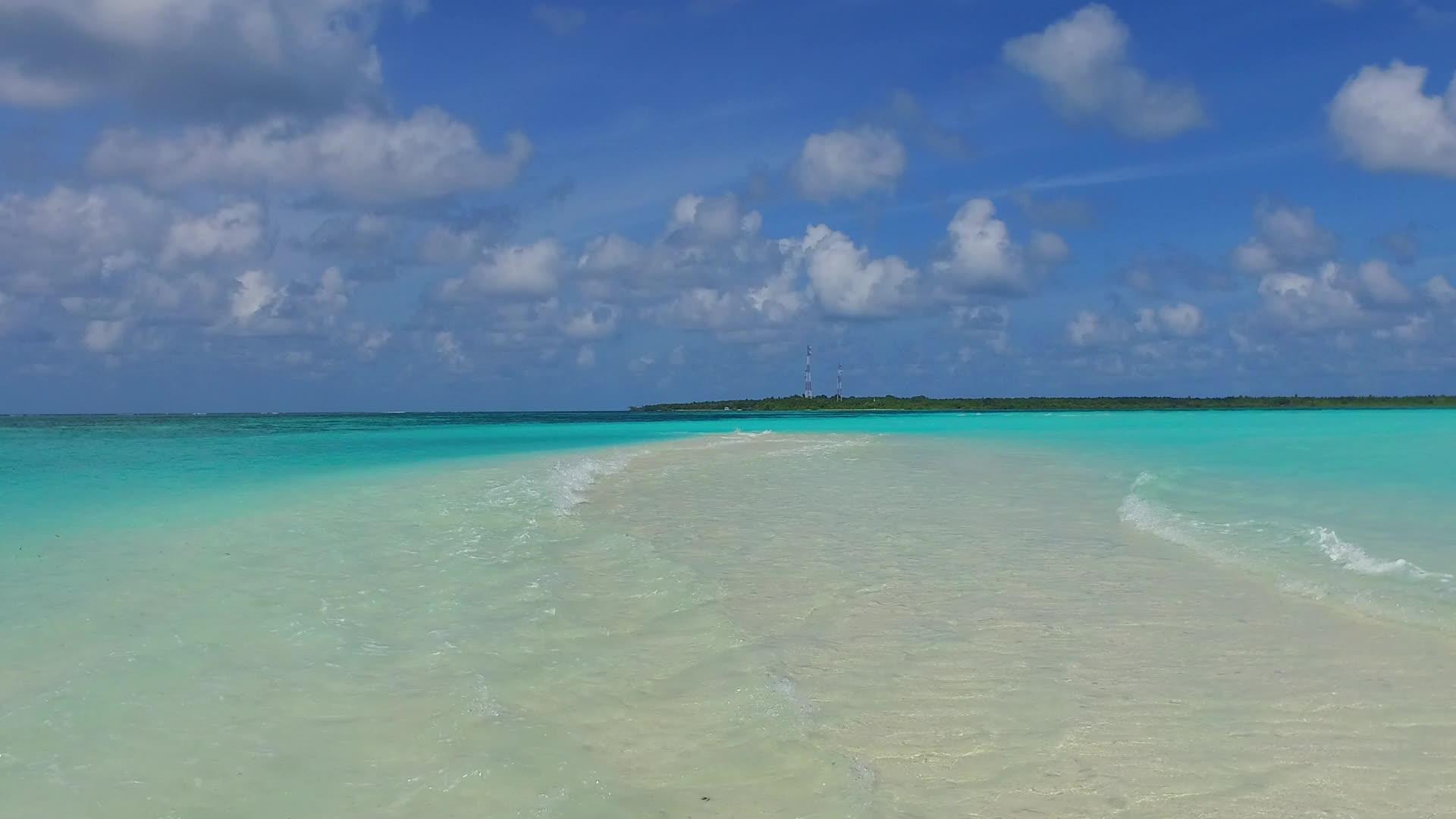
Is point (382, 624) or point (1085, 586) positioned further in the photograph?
point (1085, 586)

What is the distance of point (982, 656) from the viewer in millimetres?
5598

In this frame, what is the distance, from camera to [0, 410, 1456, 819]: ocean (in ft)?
12.6

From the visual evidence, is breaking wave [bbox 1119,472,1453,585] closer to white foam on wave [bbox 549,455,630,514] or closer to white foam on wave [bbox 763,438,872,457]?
white foam on wave [bbox 549,455,630,514]

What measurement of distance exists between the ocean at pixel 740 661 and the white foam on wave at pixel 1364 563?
5 cm

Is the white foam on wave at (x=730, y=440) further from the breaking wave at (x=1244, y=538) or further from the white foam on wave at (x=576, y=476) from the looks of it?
the breaking wave at (x=1244, y=538)

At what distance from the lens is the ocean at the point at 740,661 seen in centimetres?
385

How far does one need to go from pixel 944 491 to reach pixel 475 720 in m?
11.3

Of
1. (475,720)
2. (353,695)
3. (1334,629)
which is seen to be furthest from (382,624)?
(1334,629)

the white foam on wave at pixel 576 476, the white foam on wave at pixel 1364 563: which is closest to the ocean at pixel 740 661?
the white foam on wave at pixel 1364 563

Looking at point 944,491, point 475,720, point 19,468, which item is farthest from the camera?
point 19,468

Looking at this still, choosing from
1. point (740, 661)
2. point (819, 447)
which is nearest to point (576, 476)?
point (819, 447)

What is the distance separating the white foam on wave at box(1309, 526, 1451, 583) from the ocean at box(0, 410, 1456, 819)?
5cm

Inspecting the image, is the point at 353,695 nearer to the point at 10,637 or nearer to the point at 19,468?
the point at 10,637

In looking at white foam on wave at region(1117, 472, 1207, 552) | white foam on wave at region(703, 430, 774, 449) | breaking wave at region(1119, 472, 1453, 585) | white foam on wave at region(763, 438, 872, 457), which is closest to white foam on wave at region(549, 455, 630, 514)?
white foam on wave at region(763, 438, 872, 457)
